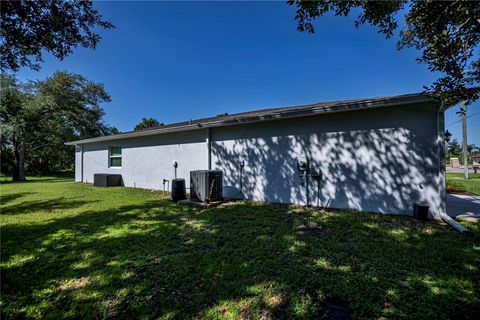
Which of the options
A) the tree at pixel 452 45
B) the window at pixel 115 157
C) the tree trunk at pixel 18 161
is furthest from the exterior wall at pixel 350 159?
the tree trunk at pixel 18 161

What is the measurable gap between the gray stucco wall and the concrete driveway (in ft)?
1.70

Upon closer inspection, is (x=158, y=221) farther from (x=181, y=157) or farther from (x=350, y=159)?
(x=350, y=159)

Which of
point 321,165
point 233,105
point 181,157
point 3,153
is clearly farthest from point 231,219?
point 3,153

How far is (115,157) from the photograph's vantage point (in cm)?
1133

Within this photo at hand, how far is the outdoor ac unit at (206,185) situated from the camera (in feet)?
19.7

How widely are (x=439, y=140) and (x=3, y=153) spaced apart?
86.7 feet

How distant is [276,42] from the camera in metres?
8.45

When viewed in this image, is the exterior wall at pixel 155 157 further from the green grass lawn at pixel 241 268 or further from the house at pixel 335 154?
the green grass lawn at pixel 241 268

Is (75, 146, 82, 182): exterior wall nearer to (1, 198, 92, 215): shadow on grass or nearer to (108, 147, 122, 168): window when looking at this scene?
(108, 147, 122, 168): window

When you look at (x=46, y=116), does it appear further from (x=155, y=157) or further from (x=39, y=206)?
(x=39, y=206)

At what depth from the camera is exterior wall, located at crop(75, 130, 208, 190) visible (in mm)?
7992

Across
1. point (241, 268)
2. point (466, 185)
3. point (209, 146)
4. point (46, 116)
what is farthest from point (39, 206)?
point (466, 185)

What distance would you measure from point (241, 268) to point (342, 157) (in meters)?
4.03

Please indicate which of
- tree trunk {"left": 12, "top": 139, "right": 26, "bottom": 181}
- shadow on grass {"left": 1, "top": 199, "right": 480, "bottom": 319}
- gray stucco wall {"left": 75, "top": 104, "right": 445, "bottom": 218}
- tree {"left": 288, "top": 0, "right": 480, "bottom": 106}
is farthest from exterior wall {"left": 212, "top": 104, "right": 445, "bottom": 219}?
tree trunk {"left": 12, "top": 139, "right": 26, "bottom": 181}
